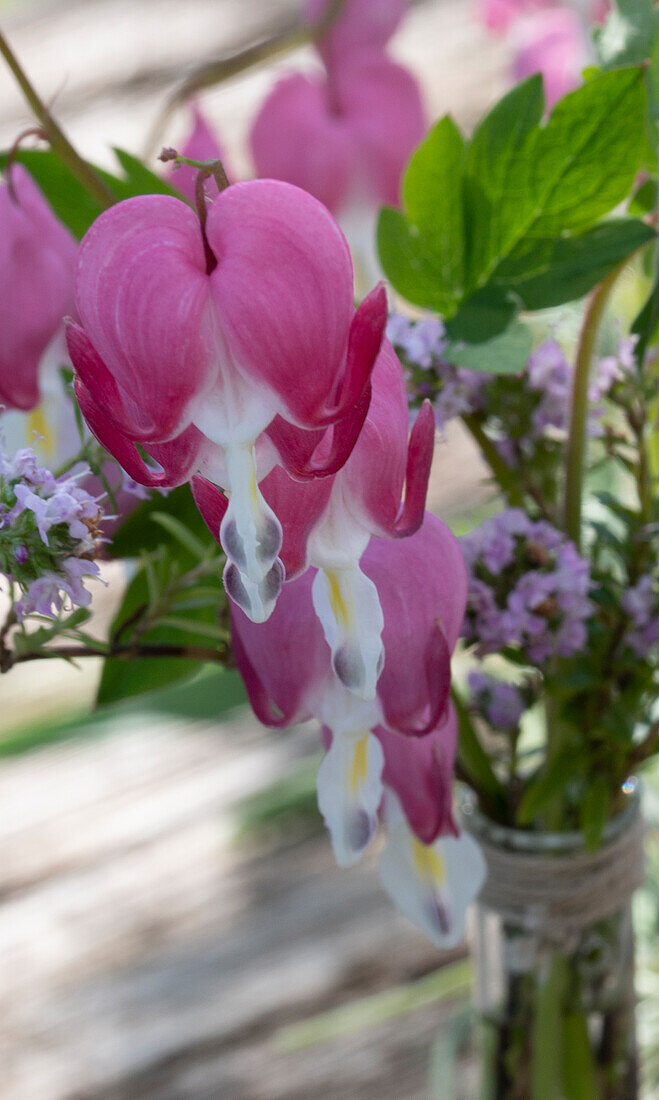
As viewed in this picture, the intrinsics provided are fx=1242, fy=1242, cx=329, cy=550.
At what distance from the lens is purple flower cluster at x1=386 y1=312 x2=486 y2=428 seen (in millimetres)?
381

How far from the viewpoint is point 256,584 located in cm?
26

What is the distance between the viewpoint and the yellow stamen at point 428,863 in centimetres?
39

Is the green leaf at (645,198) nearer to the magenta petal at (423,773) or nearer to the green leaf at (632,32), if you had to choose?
the green leaf at (632,32)

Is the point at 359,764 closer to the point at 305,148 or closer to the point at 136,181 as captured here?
the point at 136,181

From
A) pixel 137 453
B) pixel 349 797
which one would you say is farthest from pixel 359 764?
pixel 137 453

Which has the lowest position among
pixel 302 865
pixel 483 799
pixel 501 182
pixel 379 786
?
pixel 302 865

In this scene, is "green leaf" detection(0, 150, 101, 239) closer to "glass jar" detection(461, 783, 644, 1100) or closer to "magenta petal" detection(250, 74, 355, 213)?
"magenta petal" detection(250, 74, 355, 213)

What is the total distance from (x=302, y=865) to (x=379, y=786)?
1.99 feet

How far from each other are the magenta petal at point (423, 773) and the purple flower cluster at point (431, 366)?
0.32 ft

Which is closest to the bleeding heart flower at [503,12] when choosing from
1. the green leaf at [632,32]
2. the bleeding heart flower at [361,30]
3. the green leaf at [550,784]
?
the bleeding heart flower at [361,30]

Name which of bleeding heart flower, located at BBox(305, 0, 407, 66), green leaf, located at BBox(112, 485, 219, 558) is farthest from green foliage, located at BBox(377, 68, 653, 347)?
bleeding heart flower, located at BBox(305, 0, 407, 66)

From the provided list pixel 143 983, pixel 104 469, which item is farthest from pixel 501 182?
pixel 143 983

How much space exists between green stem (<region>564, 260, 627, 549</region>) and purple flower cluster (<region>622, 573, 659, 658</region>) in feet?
0.09

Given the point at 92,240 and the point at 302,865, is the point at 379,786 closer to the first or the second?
the point at 92,240
